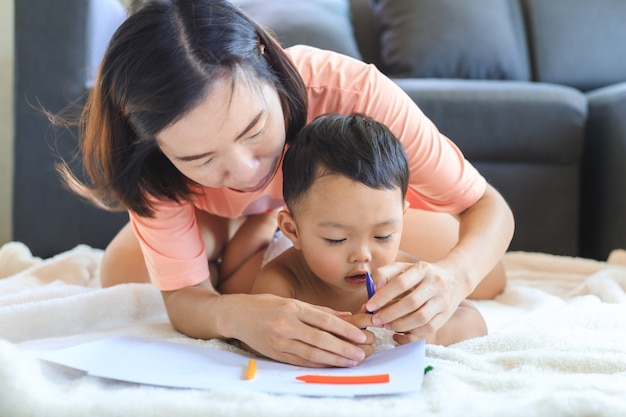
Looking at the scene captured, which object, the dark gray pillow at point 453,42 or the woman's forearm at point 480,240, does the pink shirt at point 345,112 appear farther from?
the dark gray pillow at point 453,42

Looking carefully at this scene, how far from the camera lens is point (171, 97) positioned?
87 cm

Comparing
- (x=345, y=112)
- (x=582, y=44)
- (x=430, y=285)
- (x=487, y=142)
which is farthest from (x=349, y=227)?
(x=582, y=44)

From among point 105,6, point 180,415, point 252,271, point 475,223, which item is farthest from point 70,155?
point 180,415

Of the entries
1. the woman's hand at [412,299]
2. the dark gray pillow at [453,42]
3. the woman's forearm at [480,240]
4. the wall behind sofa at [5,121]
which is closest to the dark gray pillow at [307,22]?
the dark gray pillow at [453,42]

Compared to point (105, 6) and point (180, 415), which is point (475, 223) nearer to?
point (180, 415)

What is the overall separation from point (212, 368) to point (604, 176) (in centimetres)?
135

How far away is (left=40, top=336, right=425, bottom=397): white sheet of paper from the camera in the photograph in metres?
0.76

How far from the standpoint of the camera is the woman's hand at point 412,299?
0.83 meters

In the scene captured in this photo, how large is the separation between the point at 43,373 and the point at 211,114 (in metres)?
0.36

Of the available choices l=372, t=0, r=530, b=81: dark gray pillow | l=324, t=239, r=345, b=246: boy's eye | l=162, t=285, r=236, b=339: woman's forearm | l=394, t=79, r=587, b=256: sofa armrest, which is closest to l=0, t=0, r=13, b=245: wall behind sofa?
l=372, t=0, r=530, b=81: dark gray pillow

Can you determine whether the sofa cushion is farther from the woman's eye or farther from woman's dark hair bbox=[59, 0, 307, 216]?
the woman's eye

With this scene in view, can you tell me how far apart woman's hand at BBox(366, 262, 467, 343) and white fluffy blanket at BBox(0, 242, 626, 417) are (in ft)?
0.18

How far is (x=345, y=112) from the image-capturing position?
43.9 inches

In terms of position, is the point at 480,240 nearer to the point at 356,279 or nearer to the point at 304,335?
the point at 356,279
